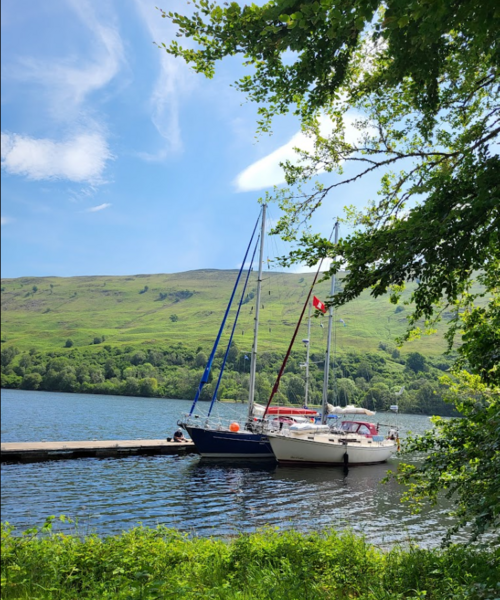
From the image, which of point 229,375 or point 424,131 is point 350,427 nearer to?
point 424,131

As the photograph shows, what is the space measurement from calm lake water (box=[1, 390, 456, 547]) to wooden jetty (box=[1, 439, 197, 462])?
4.46 ft

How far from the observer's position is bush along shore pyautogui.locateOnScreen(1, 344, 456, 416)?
4465 inches

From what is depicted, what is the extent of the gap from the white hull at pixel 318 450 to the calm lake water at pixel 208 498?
0.78 metres

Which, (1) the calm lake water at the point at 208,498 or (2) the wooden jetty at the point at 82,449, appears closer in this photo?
(1) the calm lake water at the point at 208,498

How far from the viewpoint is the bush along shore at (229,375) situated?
113419mm

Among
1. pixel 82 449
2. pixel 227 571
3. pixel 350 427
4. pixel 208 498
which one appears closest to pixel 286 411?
pixel 350 427

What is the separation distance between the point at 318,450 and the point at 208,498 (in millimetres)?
13581

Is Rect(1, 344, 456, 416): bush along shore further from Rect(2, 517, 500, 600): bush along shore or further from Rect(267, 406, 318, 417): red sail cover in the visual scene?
Rect(2, 517, 500, 600): bush along shore

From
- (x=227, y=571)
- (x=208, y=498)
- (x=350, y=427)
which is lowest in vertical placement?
(x=208, y=498)

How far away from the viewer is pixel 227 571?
8016 millimetres

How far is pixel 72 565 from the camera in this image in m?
7.53

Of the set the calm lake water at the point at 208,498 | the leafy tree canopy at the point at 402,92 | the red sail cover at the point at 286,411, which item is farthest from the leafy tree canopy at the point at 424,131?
the red sail cover at the point at 286,411

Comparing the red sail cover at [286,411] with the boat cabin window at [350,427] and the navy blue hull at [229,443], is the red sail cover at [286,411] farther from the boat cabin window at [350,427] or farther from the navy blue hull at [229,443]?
the navy blue hull at [229,443]

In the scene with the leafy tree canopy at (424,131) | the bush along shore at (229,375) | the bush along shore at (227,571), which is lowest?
the bush along shore at (229,375)
